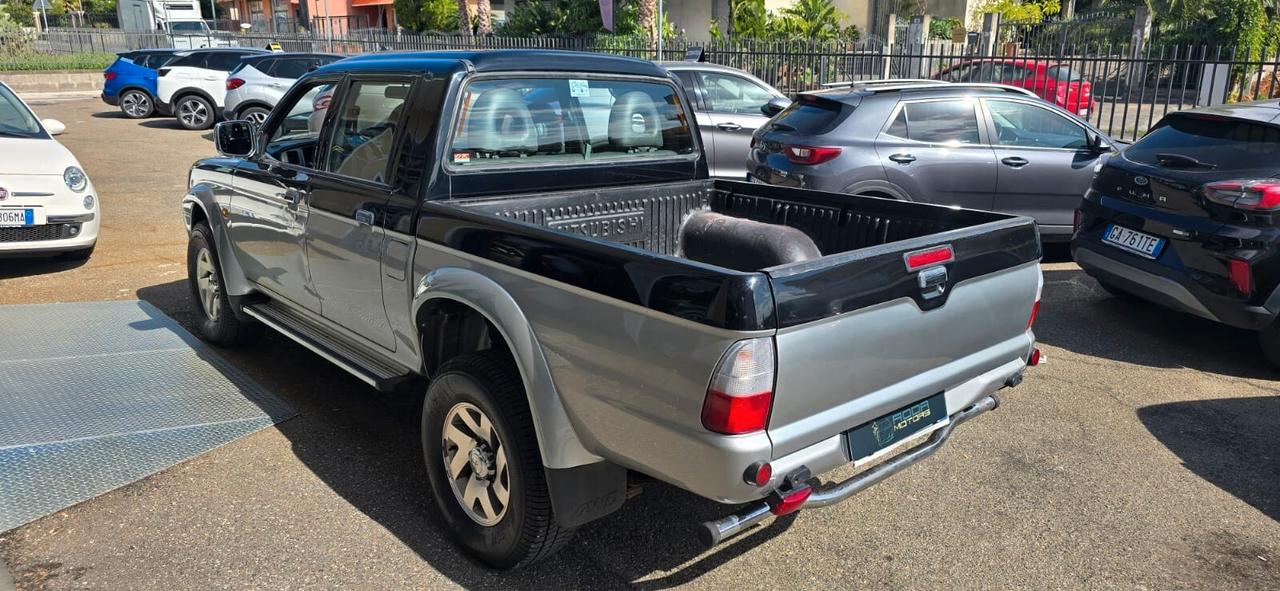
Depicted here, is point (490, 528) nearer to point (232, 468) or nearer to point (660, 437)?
point (660, 437)

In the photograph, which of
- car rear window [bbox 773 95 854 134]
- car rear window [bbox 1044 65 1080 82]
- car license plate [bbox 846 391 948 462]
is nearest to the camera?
car license plate [bbox 846 391 948 462]

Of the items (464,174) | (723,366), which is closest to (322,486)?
(464,174)

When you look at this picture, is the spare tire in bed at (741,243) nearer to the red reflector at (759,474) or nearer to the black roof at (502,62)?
the black roof at (502,62)

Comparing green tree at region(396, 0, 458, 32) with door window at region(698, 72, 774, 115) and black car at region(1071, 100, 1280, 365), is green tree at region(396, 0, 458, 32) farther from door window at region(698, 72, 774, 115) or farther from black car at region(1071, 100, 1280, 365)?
black car at region(1071, 100, 1280, 365)

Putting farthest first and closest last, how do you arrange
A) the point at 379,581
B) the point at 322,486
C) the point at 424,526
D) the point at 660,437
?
1. the point at 322,486
2. the point at 424,526
3. the point at 379,581
4. the point at 660,437

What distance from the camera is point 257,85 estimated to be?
16.3 m

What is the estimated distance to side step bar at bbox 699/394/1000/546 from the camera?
268 cm

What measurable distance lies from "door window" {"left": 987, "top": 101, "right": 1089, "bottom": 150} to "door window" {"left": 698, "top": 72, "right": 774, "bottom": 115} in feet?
9.79

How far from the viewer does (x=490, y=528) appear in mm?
3268

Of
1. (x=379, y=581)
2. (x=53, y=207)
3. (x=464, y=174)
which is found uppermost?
(x=464, y=174)

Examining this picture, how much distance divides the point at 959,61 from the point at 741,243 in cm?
1639

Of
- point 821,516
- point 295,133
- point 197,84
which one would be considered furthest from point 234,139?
point 197,84

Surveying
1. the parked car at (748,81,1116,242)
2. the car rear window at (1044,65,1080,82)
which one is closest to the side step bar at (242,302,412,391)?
the parked car at (748,81,1116,242)

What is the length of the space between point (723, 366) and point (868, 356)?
603 mm
